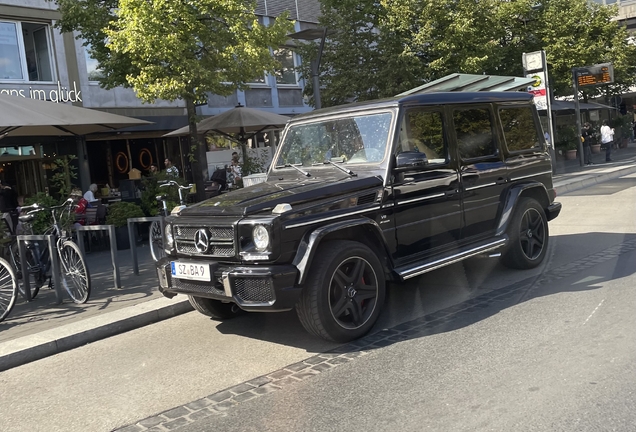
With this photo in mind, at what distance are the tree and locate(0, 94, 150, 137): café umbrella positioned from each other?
1292mm

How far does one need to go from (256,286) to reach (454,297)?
247 cm

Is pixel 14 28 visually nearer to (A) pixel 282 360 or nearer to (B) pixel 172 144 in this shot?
(B) pixel 172 144

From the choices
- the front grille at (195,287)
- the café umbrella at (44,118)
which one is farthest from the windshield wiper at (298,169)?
the café umbrella at (44,118)

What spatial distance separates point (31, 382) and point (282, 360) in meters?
2.08

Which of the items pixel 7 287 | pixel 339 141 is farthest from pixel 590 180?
pixel 7 287

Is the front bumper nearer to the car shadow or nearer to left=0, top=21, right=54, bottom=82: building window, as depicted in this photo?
the car shadow

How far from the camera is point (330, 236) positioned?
5.47m

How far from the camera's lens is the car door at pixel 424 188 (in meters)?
6.00

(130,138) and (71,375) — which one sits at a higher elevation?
(130,138)

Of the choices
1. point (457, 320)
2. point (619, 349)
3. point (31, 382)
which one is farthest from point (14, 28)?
point (619, 349)

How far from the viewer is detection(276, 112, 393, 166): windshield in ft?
20.2

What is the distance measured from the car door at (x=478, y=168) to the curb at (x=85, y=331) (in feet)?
10.6

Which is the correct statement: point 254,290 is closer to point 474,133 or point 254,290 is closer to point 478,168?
point 478,168

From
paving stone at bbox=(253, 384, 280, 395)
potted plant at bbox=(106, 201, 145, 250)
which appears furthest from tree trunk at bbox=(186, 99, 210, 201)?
paving stone at bbox=(253, 384, 280, 395)
